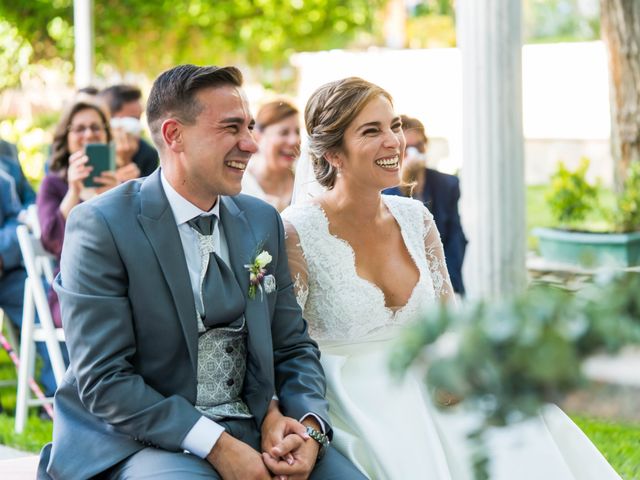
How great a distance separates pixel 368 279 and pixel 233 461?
1073 mm

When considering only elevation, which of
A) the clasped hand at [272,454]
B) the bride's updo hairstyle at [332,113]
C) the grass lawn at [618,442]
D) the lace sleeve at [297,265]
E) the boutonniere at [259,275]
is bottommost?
the grass lawn at [618,442]

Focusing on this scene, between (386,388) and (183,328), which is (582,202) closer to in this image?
(386,388)

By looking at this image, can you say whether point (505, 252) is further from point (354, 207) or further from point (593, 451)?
point (593, 451)

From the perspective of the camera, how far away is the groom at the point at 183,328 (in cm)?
279

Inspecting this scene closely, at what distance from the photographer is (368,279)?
3709 mm

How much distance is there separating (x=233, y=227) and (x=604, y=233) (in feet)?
20.2

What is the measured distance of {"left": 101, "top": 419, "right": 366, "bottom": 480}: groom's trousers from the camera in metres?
2.73

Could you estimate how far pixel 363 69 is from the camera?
1742 centimetres

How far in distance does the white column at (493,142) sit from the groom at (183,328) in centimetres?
324

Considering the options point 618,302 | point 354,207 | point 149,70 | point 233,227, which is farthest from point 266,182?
point 149,70

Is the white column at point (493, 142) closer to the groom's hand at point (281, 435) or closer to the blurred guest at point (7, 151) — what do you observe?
the blurred guest at point (7, 151)

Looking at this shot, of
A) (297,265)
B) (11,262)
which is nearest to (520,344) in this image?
(297,265)

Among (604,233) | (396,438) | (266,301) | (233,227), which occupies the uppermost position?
(233,227)

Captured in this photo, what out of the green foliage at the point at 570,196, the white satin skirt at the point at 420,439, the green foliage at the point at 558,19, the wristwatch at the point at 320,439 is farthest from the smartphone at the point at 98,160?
the green foliage at the point at 558,19
